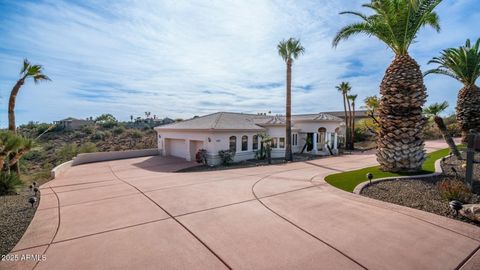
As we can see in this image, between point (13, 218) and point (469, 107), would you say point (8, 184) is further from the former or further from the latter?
point (469, 107)

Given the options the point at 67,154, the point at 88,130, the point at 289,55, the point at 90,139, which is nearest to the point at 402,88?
the point at 289,55

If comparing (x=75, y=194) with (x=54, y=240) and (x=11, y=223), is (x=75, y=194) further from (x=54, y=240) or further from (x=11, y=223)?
(x=54, y=240)

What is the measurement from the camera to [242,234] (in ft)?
19.0

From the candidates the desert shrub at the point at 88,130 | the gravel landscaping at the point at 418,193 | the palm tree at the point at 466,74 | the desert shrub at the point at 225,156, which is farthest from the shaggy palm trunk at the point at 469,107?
the desert shrub at the point at 88,130

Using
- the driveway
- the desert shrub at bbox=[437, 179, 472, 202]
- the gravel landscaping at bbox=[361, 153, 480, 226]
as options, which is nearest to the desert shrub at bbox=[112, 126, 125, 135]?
the driveway

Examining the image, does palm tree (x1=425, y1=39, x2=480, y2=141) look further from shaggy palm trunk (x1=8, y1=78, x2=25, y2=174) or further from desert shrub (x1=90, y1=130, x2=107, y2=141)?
desert shrub (x1=90, y1=130, x2=107, y2=141)

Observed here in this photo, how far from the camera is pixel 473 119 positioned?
60.5 feet

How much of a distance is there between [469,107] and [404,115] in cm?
1216

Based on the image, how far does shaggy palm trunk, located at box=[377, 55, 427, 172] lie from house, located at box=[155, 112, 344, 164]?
12064 mm

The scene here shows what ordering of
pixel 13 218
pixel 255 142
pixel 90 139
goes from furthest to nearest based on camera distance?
pixel 90 139 < pixel 255 142 < pixel 13 218

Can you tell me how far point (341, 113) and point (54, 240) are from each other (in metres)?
68.4

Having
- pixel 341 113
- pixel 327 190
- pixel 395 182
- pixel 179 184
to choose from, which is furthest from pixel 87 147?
pixel 341 113

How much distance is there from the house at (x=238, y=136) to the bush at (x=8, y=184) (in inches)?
468

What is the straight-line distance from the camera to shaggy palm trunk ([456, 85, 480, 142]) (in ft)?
59.5
